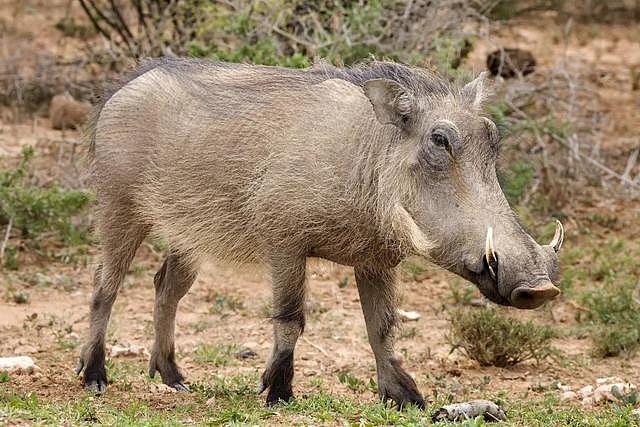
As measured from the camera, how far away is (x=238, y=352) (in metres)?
6.48

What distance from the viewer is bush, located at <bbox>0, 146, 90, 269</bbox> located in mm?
7660

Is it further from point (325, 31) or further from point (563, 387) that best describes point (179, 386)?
point (325, 31)

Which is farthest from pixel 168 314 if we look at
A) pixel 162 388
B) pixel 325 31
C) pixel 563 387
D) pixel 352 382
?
pixel 325 31

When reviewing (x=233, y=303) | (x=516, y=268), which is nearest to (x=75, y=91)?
(x=233, y=303)

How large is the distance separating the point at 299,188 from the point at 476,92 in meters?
0.82

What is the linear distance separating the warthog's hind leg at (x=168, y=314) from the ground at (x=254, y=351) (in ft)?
0.37

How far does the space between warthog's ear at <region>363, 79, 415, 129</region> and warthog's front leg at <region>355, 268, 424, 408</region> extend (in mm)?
722

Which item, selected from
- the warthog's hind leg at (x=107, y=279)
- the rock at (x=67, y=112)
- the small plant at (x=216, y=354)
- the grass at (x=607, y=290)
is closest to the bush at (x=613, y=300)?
the grass at (x=607, y=290)

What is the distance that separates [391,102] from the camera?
4832 millimetres

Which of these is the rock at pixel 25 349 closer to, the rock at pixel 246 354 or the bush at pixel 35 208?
the rock at pixel 246 354

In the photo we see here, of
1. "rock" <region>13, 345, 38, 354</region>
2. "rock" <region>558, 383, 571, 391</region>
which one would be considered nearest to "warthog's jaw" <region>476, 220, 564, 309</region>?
"rock" <region>558, 383, 571, 391</region>

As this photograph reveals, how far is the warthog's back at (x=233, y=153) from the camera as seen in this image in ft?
16.3

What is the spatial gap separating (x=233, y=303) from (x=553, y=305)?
6.32ft

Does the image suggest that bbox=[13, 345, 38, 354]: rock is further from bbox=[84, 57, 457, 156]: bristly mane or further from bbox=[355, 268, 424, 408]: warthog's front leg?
bbox=[355, 268, 424, 408]: warthog's front leg
